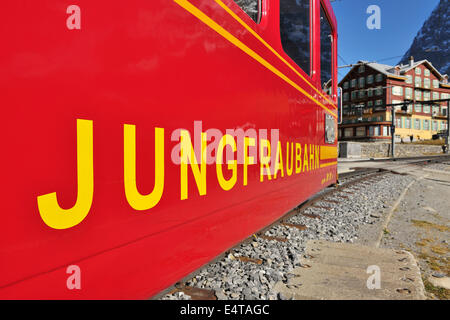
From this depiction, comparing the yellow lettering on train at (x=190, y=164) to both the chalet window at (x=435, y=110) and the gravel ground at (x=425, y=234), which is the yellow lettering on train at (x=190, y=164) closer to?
the gravel ground at (x=425, y=234)

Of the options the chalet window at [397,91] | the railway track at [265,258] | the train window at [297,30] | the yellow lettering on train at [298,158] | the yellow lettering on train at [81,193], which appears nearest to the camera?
the yellow lettering on train at [81,193]

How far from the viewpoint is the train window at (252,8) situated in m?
2.47

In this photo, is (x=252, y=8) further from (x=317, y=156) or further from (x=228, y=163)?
(x=317, y=156)

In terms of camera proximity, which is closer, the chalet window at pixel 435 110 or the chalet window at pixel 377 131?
the chalet window at pixel 377 131

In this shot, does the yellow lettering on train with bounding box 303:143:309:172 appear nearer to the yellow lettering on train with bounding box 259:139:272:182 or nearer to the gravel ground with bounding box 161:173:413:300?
the gravel ground with bounding box 161:173:413:300

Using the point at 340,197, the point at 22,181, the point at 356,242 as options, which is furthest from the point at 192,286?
the point at 340,197

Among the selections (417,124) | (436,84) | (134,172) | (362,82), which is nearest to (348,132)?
(362,82)

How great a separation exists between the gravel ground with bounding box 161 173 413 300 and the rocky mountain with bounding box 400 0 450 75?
207m

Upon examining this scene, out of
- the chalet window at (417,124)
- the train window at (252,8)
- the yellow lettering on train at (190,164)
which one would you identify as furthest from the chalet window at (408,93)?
the yellow lettering on train at (190,164)

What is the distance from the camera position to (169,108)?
1.55 metres

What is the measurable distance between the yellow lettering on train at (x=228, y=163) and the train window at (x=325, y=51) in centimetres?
346

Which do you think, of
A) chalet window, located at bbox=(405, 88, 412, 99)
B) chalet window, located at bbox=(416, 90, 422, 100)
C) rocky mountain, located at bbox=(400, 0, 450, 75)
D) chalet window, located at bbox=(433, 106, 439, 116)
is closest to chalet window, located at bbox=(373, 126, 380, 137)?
chalet window, located at bbox=(405, 88, 412, 99)

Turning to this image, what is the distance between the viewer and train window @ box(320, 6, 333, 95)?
4.73 metres

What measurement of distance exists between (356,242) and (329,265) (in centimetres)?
110
